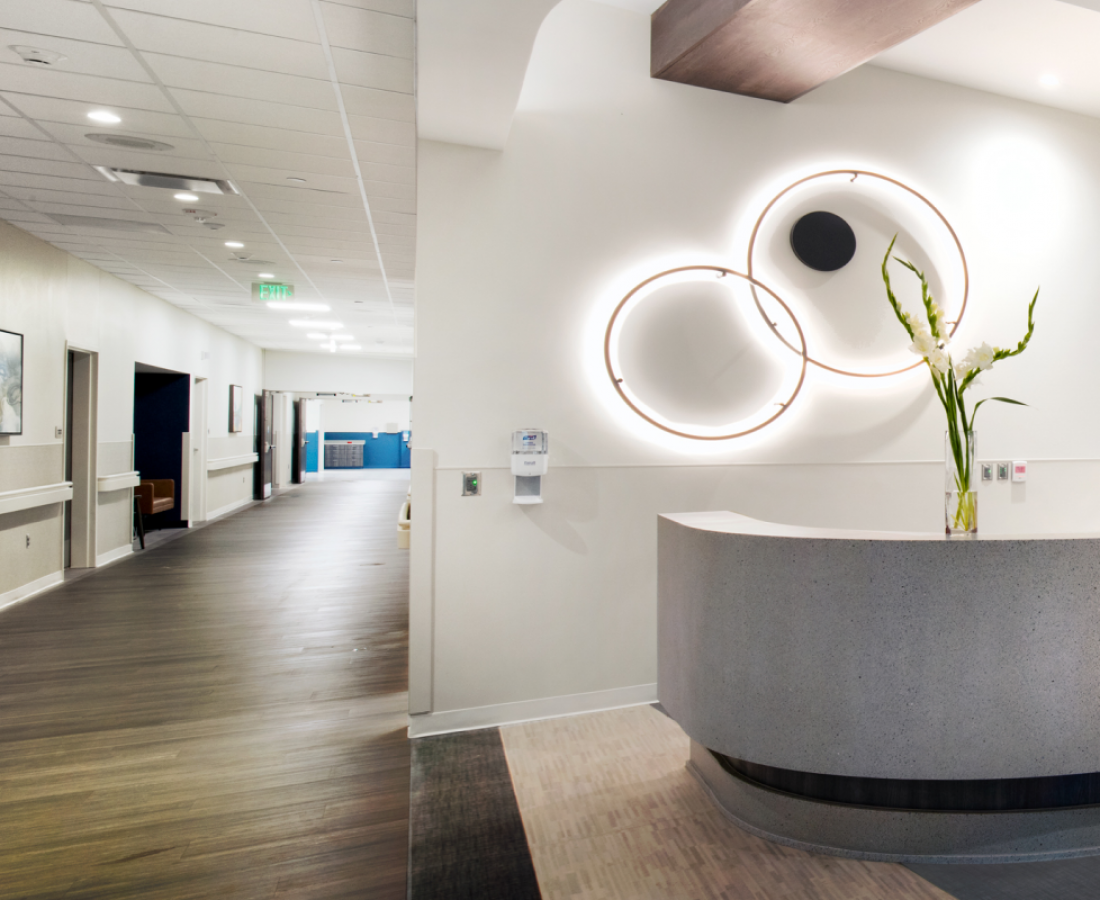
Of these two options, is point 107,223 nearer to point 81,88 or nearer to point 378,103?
point 81,88

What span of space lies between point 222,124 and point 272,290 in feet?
14.7

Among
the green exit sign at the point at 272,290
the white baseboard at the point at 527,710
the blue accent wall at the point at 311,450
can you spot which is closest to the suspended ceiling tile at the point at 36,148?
the green exit sign at the point at 272,290

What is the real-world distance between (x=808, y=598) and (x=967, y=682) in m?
0.52

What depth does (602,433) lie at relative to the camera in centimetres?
340

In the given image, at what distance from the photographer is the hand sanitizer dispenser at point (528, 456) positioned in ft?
10.5

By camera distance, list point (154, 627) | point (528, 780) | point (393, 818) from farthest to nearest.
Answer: point (154, 627), point (528, 780), point (393, 818)

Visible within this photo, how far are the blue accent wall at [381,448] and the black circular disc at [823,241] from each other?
69.5ft

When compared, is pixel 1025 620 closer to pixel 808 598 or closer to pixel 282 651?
pixel 808 598

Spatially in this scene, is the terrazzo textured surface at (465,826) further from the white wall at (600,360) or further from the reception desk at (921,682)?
the reception desk at (921,682)

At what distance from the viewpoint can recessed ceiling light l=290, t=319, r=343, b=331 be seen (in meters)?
10.4

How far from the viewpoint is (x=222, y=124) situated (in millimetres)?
3693

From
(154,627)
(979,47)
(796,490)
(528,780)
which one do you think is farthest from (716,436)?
(154,627)

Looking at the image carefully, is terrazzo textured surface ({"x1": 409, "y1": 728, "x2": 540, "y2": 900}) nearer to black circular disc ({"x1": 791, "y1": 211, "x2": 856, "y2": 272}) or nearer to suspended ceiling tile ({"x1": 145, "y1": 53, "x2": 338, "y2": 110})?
black circular disc ({"x1": 791, "y1": 211, "x2": 856, "y2": 272})

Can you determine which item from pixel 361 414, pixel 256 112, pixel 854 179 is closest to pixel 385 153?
pixel 256 112
